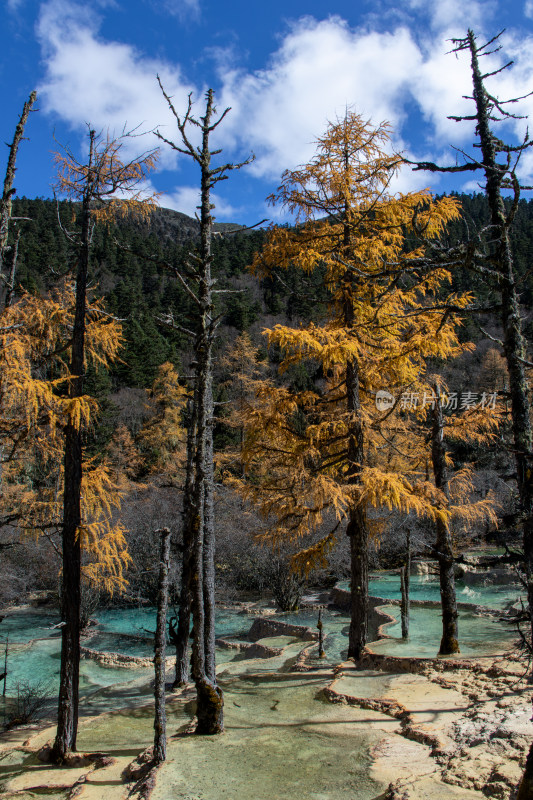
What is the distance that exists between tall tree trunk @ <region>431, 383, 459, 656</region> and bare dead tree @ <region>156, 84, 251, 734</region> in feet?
17.0

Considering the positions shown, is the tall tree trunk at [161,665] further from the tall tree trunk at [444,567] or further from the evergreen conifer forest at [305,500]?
the tall tree trunk at [444,567]

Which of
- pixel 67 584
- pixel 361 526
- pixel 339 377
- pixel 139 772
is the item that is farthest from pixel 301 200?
pixel 139 772

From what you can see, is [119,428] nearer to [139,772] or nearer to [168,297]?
[168,297]

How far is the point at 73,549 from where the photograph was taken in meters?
8.55

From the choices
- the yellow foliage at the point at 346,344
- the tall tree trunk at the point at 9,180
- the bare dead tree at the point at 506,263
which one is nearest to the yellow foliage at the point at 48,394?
the tall tree trunk at the point at 9,180

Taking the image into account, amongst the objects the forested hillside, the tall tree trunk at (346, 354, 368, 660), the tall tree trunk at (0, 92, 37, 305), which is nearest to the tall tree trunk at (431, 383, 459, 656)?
the tall tree trunk at (346, 354, 368, 660)

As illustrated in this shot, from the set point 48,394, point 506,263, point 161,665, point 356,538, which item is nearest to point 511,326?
point 506,263

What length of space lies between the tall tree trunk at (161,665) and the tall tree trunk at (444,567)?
6.04 meters

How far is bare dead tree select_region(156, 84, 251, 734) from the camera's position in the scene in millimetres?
7750

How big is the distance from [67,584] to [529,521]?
703cm

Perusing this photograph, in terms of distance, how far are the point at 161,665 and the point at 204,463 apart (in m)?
2.89

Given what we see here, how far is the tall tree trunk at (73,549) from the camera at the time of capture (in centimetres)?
802

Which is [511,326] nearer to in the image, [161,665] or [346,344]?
[346,344]

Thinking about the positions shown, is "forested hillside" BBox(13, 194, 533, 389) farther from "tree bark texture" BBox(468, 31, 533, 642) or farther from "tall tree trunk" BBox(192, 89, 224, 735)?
"tree bark texture" BBox(468, 31, 533, 642)
